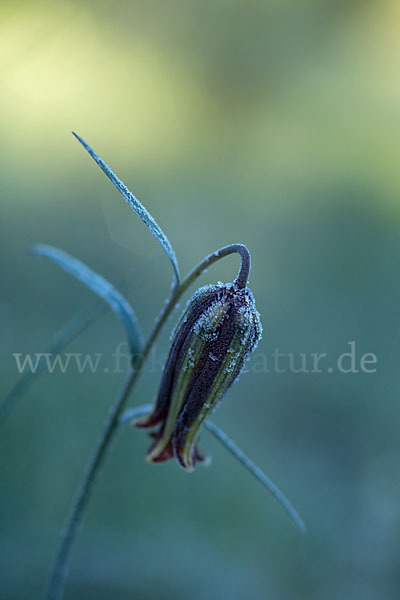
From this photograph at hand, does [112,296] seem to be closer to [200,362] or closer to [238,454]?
[200,362]

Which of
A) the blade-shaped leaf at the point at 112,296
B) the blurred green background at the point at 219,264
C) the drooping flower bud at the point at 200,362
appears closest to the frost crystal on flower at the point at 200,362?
the drooping flower bud at the point at 200,362

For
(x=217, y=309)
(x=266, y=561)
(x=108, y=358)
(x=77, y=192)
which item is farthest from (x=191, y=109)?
(x=217, y=309)

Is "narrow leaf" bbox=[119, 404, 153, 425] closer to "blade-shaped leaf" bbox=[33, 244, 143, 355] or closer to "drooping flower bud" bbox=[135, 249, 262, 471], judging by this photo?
"drooping flower bud" bbox=[135, 249, 262, 471]

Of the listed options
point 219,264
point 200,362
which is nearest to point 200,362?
point 200,362

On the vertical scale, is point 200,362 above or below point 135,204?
below

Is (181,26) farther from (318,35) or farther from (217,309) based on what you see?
(217,309)

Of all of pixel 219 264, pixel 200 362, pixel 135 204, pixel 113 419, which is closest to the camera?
pixel 135 204

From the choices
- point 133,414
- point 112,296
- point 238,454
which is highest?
point 112,296
